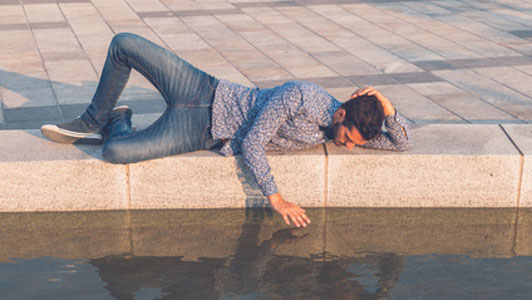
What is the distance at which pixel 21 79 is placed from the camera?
8219mm

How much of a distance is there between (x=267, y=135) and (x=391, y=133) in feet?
3.13

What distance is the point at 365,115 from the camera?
14.3 ft

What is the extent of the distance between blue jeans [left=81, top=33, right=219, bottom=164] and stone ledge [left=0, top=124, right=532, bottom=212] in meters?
0.14

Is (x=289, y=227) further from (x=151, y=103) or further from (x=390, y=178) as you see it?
(x=151, y=103)

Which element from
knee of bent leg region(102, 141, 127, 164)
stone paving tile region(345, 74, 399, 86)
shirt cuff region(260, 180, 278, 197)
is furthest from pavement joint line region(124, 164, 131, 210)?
stone paving tile region(345, 74, 399, 86)

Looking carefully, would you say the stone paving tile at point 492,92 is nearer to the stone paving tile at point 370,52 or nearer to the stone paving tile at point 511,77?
the stone paving tile at point 511,77

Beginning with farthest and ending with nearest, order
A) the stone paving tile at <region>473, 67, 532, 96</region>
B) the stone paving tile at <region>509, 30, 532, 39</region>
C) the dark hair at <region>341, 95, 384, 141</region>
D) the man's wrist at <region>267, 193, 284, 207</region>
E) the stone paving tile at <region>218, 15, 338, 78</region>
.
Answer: the stone paving tile at <region>509, 30, 532, 39</region> → the stone paving tile at <region>218, 15, 338, 78</region> → the stone paving tile at <region>473, 67, 532, 96</region> → the man's wrist at <region>267, 193, 284, 207</region> → the dark hair at <region>341, 95, 384, 141</region>

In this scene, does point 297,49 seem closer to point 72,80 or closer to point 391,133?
point 72,80

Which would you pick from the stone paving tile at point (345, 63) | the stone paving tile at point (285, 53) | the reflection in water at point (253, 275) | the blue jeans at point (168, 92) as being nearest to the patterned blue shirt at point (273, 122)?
the blue jeans at point (168, 92)

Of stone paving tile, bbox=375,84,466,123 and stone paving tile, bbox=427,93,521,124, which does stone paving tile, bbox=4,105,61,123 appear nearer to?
stone paving tile, bbox=375,84,466,123

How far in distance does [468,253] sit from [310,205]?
3.88ft

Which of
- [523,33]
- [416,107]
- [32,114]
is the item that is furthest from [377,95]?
[523,33]

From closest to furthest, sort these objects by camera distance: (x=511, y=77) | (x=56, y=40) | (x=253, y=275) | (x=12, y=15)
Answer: (x=253, y=275), (x=511, y=77), (x=56, y=40), (x=12, y=15)

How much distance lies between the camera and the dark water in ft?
13.7
